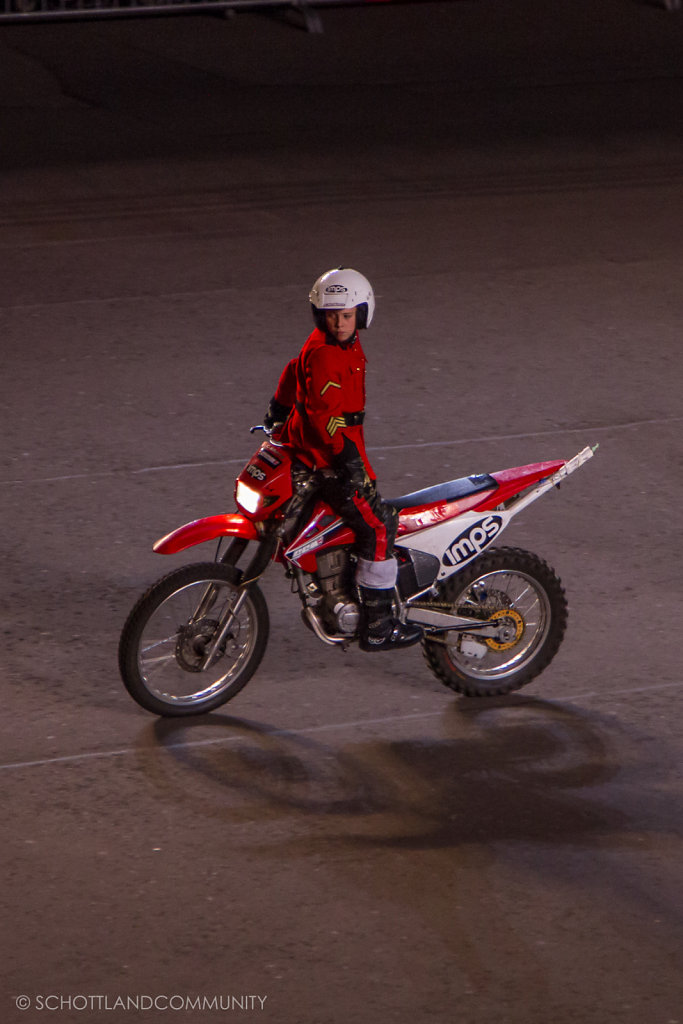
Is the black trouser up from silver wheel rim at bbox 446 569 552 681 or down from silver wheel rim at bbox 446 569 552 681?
up

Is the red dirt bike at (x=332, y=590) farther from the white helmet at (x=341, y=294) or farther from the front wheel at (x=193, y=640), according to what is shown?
the white helmet at (x=341, y=294)

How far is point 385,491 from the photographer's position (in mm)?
8500

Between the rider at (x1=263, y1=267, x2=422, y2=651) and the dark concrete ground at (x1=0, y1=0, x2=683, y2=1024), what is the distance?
72 centimetres

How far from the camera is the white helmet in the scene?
568 cm

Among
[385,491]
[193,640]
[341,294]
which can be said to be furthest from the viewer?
[385,491]

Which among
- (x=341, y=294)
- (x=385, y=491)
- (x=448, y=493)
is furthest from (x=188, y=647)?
(x=385, y=491)

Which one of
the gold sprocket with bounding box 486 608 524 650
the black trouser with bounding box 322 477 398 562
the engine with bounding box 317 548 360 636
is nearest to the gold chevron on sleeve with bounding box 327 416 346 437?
the black trouser with bounding box 322 477 398 562

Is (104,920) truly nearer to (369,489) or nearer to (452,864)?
(452,864)

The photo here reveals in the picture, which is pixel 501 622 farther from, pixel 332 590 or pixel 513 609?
pixel 332 590

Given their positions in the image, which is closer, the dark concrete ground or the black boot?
the dark concrete ground

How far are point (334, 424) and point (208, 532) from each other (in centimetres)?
69

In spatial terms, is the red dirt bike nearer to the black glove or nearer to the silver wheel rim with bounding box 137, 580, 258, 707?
the silver wheel rim with bounding box 137, 580, 258, 707

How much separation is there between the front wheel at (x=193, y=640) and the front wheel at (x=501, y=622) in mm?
794

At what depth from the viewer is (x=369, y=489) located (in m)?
5.85
